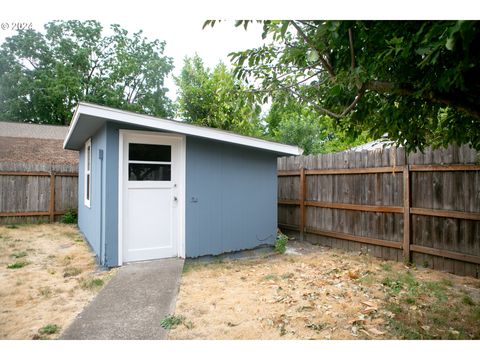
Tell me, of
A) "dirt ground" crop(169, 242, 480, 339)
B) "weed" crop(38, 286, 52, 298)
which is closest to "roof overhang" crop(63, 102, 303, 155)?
"dirt ground" crop(169, 242, 480, 339)

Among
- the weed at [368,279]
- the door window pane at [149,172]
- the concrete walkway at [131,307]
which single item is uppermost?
the door window pane at [149,172]

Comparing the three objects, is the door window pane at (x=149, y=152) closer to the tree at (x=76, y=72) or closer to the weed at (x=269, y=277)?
the weed at (x=269, y=277)

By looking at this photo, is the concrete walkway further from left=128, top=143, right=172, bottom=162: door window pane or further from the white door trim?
left=128, top=143, right=172, bottom=162: door window pane

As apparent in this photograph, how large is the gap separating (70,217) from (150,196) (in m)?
6.02

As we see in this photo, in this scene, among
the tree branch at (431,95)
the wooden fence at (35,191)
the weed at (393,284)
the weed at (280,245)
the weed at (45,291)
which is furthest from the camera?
the wooden fence at (35,191)

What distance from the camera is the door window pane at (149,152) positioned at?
15.4 feet

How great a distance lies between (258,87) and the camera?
2.64 m

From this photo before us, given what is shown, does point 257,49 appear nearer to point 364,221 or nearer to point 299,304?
point 299,304

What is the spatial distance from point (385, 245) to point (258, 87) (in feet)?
13.1

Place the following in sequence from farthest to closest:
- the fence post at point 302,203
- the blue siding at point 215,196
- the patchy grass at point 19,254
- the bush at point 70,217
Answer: the bush at point 70,217 < the fence post at point 302,203 < the patchy grass at point 19,254 < the blue siding at point 215,196

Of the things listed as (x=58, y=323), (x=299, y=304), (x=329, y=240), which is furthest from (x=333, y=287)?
(x=58, y=323)

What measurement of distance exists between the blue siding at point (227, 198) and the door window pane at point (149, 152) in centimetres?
37

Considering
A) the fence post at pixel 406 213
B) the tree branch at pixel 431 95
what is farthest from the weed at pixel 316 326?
the fence post at pixel 406 213
